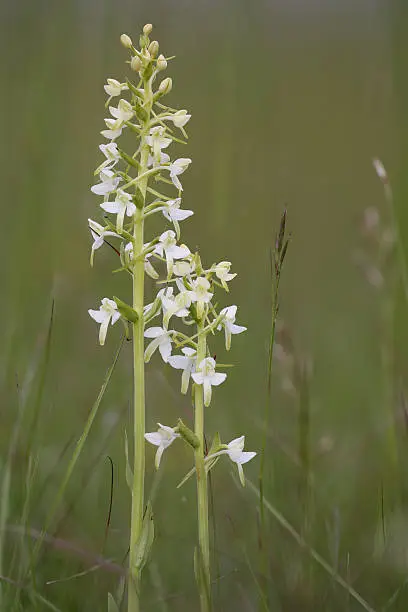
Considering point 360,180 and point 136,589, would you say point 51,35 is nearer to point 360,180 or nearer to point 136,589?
point 136,589

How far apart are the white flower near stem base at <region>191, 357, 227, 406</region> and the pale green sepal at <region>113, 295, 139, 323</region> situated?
0.13 meters

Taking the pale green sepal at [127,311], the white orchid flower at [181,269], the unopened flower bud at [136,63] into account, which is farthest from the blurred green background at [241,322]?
the unopened flower bud at [136,63]

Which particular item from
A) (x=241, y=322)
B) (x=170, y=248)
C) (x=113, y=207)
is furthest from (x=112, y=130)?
(x=241, y=322)

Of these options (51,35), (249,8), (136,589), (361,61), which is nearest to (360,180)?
(361,61)

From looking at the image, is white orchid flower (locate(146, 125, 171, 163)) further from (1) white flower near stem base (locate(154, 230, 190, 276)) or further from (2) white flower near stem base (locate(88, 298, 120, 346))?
(2) white flower near stem base (locate(88, 298, 120, 346))

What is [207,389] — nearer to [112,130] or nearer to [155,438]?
[155,438]

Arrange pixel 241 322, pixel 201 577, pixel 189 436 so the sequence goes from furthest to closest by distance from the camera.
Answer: pixel 241 322, pixel 189 436, pixel 201 577

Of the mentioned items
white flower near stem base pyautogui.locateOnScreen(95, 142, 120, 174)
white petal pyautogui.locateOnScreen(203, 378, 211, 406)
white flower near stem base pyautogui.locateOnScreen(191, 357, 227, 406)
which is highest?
white flower near stem base pyautogui.locateOnScreen(95, 142, 120, 174)

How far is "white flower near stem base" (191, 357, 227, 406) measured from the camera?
47.5 inches

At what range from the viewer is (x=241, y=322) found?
293 centimetres

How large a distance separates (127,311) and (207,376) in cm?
17

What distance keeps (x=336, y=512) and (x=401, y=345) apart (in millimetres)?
1613

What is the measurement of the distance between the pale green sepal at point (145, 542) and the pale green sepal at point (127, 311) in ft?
0.97

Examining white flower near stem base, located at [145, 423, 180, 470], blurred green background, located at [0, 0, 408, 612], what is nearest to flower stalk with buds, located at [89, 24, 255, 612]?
white flower near stem base, located at [145, 423, 180, 470]
